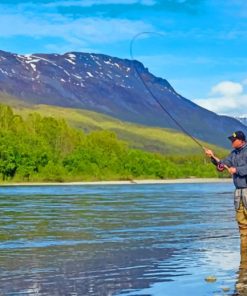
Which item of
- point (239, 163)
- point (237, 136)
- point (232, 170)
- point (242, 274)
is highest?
point (237, 136)

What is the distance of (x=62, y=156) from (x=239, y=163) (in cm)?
13571

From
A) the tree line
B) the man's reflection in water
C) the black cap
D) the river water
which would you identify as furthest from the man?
the tree line

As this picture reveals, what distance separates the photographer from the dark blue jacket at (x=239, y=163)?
14469 mm

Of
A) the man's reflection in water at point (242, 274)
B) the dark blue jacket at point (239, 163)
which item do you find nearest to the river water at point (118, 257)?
the man's reflection in water at point (242, 274)

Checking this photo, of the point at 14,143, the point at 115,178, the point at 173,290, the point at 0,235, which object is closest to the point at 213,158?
the point at 173,290

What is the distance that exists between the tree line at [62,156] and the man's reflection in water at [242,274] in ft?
365

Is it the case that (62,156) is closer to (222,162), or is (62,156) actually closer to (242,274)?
(222,162)

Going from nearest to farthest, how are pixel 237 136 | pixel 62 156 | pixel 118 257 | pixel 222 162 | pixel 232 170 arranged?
pixel 232 170, pixel 222 162, pixel 237 136, pixel 118 257, pixel 62 156

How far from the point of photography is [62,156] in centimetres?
14938

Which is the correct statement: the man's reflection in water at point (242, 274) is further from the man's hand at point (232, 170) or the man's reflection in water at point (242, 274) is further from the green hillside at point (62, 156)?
the green hillside at point (62, 156)

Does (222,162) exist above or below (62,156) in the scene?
below

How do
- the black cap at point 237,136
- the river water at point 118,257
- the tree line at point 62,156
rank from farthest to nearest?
the tree line at point 62,156 < the black cap at point 237,136 < the river water at point 118,257

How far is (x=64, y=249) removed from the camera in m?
17.9

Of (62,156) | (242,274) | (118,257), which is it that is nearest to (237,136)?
(242,274)
